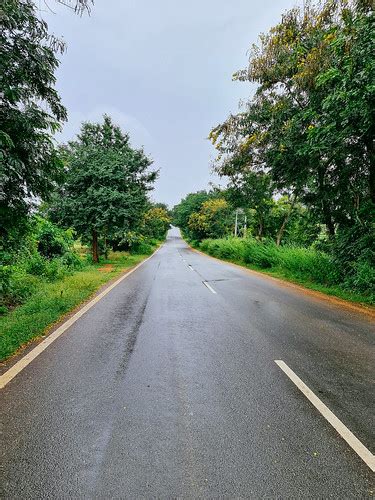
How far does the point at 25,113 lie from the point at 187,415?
16.1ft

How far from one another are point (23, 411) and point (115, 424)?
0.96m

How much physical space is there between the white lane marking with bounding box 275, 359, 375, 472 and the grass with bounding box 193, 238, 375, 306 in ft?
20.7

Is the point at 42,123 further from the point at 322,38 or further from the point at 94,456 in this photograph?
the point at 322,38

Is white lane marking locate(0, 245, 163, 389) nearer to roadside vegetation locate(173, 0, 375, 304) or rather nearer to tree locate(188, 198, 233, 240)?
roadside vegetation locate(173, 0, 375, 304)

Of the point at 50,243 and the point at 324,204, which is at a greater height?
the point at 324,204

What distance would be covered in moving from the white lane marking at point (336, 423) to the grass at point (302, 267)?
631 cm

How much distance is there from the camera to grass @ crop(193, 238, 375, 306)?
9.84m

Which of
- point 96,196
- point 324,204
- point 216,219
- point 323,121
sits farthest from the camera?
point 216,219

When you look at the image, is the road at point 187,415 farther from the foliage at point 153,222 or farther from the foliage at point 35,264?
the foliage at point 153,222

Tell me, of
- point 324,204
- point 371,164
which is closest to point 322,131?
point 371,164

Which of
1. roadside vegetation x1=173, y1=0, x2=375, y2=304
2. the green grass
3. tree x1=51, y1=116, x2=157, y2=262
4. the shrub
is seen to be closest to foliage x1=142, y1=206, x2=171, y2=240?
tree x1=51, y1=116, x2=157, y2=262

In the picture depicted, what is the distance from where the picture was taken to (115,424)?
2.79m

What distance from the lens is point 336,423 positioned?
9.43 feet

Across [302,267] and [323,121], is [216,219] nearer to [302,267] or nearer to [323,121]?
[302,267]
